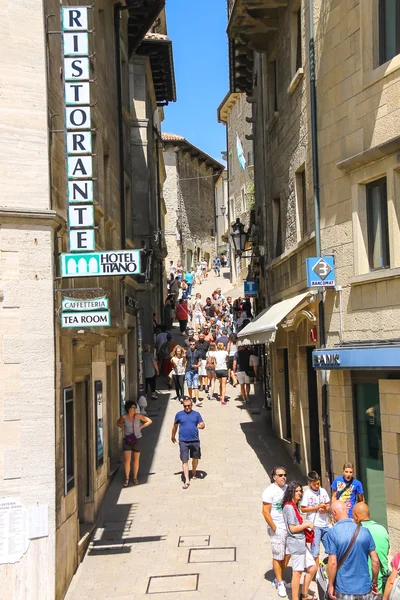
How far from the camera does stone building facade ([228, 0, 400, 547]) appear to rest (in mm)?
10234

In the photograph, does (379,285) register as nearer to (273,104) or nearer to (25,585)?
(25,585)

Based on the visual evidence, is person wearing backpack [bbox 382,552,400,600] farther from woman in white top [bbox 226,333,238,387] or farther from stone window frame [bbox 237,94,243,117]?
stone window frame [bbox 237,94,243,117]

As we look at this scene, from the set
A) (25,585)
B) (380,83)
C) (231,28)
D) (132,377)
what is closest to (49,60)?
(380,83)

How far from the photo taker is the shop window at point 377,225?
34.6 ft

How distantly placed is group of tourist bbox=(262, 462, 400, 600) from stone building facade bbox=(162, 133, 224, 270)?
138 ft

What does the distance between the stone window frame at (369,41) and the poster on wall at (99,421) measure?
6548 mm

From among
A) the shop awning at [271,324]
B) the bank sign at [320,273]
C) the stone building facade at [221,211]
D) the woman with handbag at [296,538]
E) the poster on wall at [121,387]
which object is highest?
the stone building facade at [221,211]

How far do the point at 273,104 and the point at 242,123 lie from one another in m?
28.2

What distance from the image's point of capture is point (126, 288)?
18.9 meters

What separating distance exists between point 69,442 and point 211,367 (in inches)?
410

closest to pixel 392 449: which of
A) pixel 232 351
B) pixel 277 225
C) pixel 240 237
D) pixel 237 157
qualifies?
pixel 277 225

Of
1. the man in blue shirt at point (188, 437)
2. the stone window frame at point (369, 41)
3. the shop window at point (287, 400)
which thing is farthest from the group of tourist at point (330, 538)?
the shop window at point (287, 400)

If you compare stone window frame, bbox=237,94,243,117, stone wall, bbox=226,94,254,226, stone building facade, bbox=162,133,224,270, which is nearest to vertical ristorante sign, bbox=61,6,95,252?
stone wall, bbox=226,94,254,226

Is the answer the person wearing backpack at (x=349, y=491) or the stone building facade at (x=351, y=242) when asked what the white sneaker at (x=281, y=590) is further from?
the stone building facade at (x=351, y=242)
